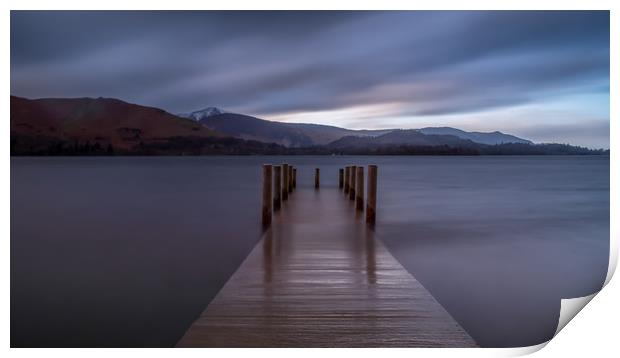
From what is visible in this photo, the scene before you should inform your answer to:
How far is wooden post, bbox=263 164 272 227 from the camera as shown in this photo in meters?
7.30

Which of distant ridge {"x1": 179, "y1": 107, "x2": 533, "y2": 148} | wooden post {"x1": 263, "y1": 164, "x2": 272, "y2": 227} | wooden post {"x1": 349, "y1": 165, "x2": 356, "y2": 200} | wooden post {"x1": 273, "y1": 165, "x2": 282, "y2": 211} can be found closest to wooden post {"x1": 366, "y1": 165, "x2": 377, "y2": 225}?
wooden post {"x1": 263, "y1": 164, "x2": 272, "y2": 227}

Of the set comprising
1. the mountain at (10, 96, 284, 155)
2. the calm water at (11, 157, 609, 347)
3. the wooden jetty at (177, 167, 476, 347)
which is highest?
the mountain at (10, 96, 284, 155)

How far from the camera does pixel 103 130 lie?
76.9ft

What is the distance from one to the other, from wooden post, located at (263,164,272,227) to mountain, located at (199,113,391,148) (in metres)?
20.8

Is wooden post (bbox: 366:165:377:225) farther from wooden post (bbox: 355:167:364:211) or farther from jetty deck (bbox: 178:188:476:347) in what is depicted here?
jetty deck (bbox: 178:188:476:347)

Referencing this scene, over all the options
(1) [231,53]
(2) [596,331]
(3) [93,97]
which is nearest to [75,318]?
(2) [596,331]

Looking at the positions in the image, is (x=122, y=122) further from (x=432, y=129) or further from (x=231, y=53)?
(x=432, y=129)

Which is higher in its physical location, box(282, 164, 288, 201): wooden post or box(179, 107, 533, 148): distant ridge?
box(179, 107, 533, 148): distant ridge

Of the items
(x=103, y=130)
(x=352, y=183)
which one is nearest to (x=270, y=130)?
(x=103, y=130)

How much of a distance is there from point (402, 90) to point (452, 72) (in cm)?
320

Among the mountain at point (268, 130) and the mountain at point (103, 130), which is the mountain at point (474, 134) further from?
the mountain at point (103, 130)

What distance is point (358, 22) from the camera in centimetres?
1292

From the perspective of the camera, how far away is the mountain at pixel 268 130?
2912cm
